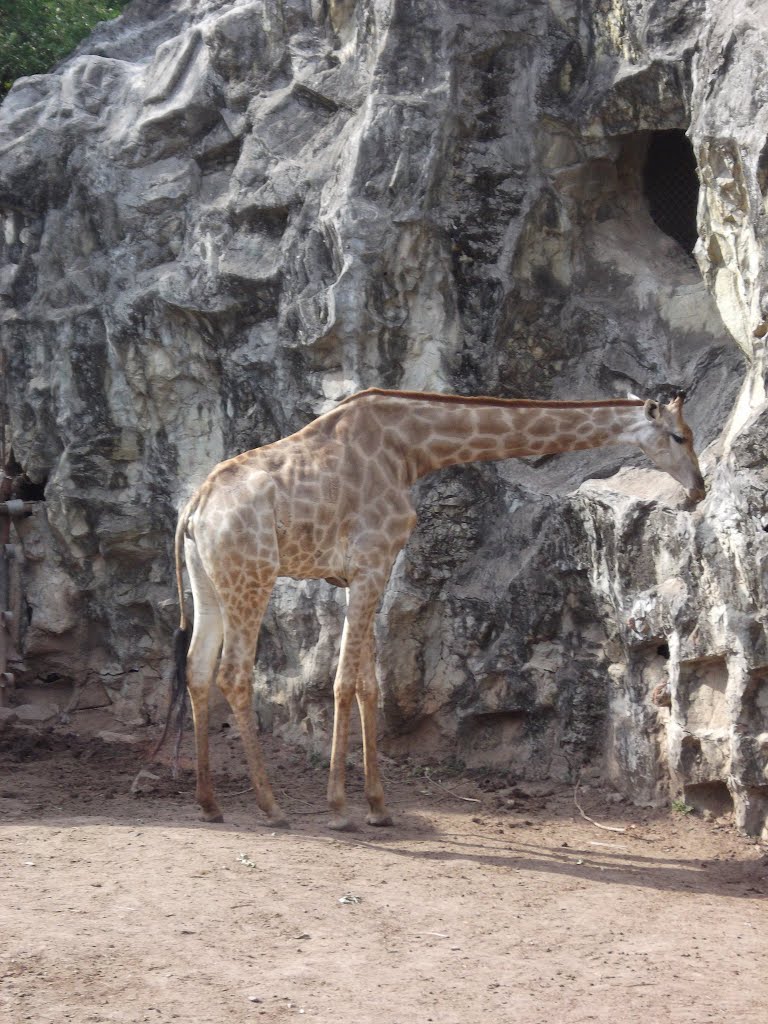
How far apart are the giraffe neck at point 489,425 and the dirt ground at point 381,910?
2475 millimetres

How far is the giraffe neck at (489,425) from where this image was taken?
8570 mm

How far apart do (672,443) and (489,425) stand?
122 cm

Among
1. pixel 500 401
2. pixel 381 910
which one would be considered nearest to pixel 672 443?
pixel 500 401

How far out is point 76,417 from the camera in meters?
11.5

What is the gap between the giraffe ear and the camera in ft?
27.8

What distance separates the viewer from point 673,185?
34.3ft

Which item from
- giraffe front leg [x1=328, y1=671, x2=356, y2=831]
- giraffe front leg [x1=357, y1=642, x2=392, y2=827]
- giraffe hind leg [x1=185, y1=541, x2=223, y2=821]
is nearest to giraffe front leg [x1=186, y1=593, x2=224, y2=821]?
giraffe hind leg [x1=185, y1=541, x2=223, y2=821]

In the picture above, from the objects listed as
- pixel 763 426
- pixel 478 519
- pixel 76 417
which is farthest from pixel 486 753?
pixel 76 417

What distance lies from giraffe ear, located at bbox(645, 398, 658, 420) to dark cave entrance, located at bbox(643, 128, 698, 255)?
239 centimetres

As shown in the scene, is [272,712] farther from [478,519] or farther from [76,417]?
[76,417]

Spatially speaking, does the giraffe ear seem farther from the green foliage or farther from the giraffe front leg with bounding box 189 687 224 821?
the green foliage

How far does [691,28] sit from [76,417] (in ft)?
20.2

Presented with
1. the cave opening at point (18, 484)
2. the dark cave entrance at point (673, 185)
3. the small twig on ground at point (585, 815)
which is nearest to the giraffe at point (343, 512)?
the small twig on ground at point (585, 815)

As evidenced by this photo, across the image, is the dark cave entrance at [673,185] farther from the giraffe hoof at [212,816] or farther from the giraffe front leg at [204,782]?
the giraffe hoof at [212,816]
